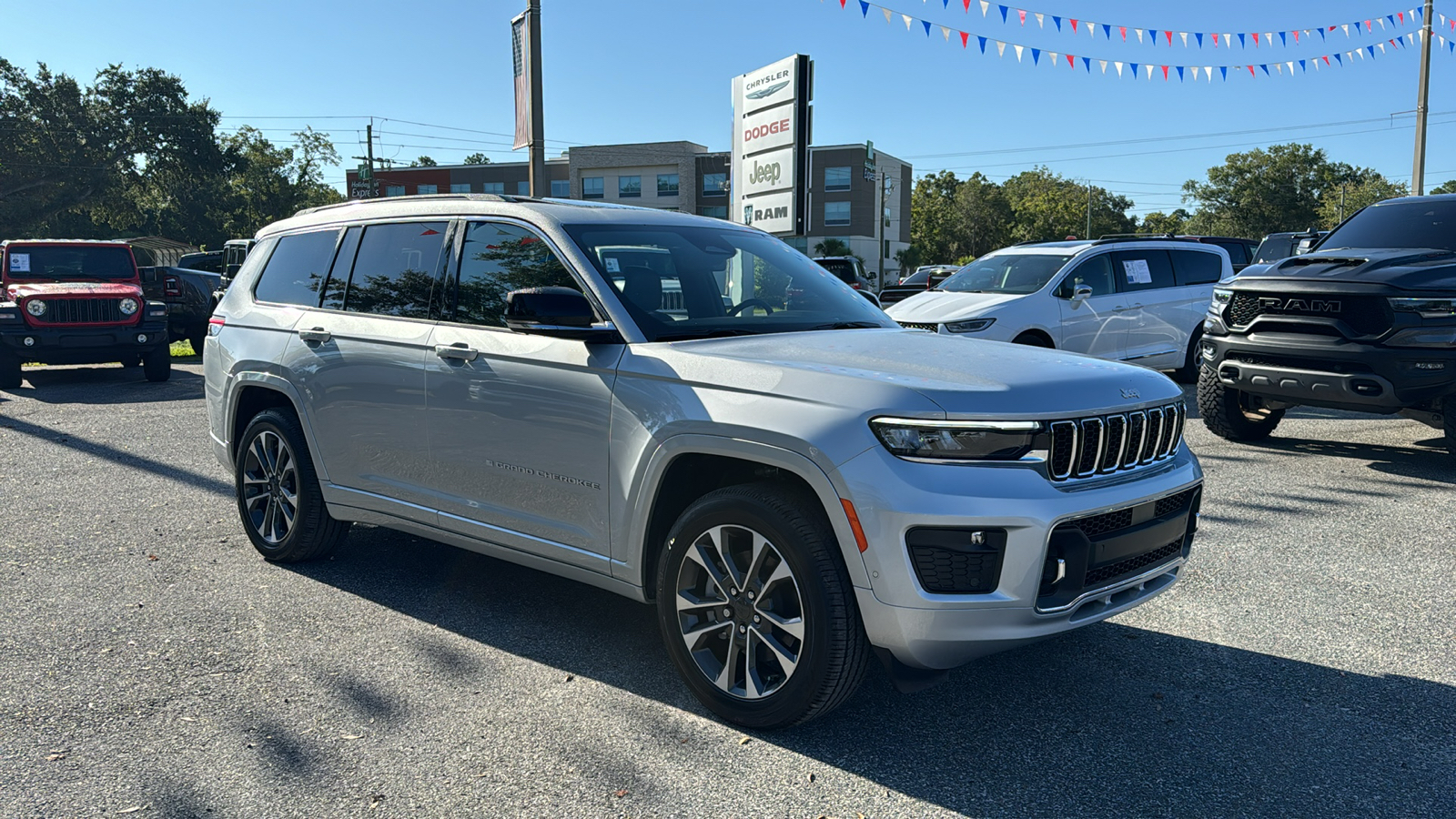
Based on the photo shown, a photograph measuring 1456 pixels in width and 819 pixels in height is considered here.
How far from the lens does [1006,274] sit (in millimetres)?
12125

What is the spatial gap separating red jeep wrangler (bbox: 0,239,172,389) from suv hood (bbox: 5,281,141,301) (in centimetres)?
1

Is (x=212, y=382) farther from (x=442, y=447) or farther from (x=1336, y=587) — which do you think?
(x=1336, y=587)

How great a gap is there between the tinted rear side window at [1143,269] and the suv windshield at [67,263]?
1367cm

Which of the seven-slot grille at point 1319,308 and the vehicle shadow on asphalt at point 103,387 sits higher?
the seven-slot grille at point 1319,308

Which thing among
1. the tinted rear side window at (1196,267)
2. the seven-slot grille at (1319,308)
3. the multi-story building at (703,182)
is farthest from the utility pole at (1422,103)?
the multi-story building at (703,182)

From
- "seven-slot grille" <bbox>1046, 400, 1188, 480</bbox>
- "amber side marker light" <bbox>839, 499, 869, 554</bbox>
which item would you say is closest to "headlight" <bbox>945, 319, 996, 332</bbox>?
"seven-slot grille" <bbox>1046, 400, 1188, 480</bbox>

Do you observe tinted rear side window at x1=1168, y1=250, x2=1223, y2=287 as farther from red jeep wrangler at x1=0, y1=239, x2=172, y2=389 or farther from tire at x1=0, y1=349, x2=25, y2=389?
tire at x1=0, y1=349, x2=25, y2=389

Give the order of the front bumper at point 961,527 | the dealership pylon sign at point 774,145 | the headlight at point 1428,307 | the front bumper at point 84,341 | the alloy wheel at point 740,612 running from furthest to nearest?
the dealership pylon sign at point 774,145 → the front bumper at point 84,341 → the headlight at point 1428,307 → the alloy wheel at point 740,612 → the front bumper at point 961,527

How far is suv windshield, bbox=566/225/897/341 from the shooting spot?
3.95 m

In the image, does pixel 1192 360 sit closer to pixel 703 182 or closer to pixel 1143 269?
pixel 1143 269

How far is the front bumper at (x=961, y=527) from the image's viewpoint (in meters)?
2.94

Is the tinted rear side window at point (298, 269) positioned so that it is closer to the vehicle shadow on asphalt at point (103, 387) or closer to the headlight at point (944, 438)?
the headlight at point (944, 438)

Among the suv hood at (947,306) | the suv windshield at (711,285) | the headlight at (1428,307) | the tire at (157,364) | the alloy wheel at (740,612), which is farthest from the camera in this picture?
the tire at (157,364)

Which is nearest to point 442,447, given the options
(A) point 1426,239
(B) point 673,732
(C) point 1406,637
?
(B) point 673,732
